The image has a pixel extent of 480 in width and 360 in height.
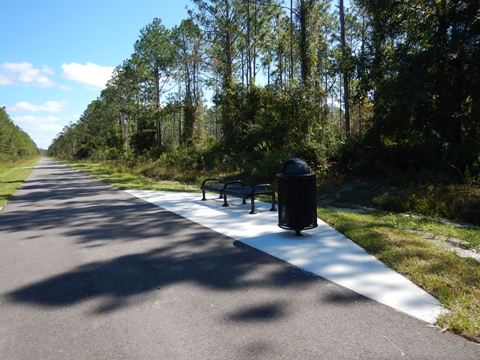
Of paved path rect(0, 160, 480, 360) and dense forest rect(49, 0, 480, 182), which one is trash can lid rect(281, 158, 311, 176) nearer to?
paved path rect(0, 160, 480, 360)

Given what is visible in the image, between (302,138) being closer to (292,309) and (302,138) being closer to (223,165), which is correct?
(223,165)

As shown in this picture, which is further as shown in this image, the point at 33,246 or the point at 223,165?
the point at 223,165

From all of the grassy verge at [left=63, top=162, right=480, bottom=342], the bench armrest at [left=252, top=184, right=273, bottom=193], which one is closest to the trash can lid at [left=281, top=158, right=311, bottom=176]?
the grassy verge at [left=63, top=162, right=480, bottom=342]

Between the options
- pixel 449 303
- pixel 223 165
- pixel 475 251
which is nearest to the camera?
pixel 449 303

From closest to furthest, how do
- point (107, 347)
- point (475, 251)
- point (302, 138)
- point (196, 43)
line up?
point (107, 347) < point (475, 251) < point (302, 138) < point (196, 43)

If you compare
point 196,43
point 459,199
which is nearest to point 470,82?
point 459,199

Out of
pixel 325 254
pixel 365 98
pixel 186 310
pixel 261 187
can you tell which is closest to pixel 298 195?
pixel 325 254

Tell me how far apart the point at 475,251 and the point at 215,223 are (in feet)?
14.4

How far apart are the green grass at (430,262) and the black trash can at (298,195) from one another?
743mm

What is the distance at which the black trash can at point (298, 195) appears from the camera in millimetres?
6281

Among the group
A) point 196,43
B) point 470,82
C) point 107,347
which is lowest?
point 107,347

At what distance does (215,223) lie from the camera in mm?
7977

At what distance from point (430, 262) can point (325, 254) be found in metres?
1.30

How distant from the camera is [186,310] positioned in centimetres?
389
